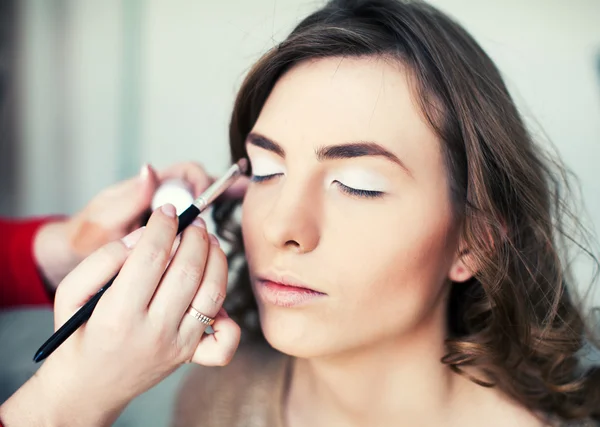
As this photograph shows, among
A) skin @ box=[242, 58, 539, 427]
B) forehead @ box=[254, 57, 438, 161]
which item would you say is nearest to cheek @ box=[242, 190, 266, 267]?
skin @ box=[242, 58, 539, 427]

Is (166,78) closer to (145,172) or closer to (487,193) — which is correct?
(145,172)

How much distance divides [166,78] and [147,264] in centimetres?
88

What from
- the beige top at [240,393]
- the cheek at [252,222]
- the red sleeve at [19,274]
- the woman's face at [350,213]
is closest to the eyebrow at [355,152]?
the woman's face at [350,213]

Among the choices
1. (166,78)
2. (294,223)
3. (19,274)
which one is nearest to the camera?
(294,223)

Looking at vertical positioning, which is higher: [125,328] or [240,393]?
[125,328]

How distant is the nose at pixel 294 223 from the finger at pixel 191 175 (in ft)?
0.89

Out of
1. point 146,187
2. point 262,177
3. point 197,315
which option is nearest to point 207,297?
point 197,315

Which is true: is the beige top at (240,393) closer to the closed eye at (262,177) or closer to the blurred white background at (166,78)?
the closed eye at (262,177)

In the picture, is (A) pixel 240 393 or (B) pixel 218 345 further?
(A) pixel 240 393

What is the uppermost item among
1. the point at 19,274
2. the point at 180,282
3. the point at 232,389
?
the point at 180,282

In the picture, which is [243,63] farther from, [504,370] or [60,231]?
[504,370]

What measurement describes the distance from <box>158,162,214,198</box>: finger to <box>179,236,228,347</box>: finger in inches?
11.9

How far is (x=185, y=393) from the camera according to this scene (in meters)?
1.09

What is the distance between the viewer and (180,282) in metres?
0.67
